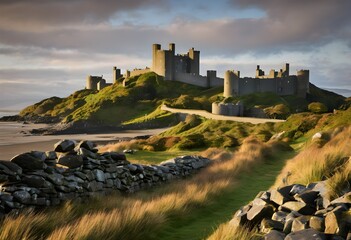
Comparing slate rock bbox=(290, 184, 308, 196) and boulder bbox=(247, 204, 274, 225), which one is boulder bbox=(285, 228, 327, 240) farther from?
slate rock bbox=(290, 184, 308, 196)

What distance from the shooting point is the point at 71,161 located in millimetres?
10914

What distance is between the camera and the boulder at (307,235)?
217 inches

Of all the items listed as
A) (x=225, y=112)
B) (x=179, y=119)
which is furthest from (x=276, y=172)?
(x=179, y=119)

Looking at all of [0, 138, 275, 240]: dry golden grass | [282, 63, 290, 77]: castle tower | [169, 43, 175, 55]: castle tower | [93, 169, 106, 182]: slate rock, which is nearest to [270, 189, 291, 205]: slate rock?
[0, 138, 275, 240]: dry golden grass

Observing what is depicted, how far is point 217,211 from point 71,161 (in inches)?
172

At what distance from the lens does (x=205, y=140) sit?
1064 inches

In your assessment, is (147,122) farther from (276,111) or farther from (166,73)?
(166,73)

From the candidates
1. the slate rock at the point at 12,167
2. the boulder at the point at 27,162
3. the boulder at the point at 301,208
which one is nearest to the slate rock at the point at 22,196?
the slate rock at the point at 12,167

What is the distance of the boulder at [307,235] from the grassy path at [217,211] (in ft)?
5.78

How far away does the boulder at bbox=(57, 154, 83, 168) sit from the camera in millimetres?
A: 10836

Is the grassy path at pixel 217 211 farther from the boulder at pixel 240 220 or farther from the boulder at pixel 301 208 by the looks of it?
the boulder at pixel 301 208

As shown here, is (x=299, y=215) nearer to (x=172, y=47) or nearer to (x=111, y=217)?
(x=111, y=217)

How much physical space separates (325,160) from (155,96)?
96.7 m

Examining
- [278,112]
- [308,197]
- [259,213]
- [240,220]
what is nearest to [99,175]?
[240,220]
